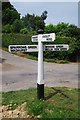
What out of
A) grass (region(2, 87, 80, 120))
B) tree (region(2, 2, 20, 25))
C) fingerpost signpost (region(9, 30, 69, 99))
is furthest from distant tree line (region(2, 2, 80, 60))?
grass (region(2, 87, 80, 120))

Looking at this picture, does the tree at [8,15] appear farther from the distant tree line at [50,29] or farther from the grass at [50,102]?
the grass at [50,102]

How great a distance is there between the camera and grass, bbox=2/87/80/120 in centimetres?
746

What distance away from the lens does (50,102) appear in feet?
27.6

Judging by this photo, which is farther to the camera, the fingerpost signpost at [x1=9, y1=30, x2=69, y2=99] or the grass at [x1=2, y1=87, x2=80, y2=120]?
the fingerpost signpost at [x1=9, y1=30, x2=69, y2=99]

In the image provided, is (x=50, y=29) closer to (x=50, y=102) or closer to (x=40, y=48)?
(x=40, y=48)

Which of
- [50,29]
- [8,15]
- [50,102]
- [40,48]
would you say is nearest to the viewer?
[50,102]

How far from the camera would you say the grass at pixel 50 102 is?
7.46 metres

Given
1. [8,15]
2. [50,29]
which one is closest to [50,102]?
[50,29]

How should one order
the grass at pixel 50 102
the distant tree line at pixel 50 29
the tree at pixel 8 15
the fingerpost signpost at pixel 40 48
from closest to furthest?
the grass at pixel 50 102, the fingerpost signpost at pixel 40 48, the distant tree line at pixel 50 29, the tree at pixel 8 15

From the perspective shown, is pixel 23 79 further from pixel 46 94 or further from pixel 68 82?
pixel 46 94

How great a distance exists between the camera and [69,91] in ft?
32.7

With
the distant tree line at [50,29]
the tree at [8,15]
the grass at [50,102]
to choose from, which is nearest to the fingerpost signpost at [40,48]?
the grass at [50,102]

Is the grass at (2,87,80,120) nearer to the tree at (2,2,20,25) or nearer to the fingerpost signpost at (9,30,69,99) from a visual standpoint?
the fingerpost signpost at (9,30,69,99)

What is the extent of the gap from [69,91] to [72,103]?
1.69 meters
